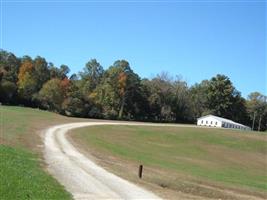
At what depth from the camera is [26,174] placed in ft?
59.2

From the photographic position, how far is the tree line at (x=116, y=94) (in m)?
106

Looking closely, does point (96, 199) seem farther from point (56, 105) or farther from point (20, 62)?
point (20, 62)

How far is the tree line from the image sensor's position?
348 feet

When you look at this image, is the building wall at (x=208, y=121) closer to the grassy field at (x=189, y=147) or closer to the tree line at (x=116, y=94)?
the tree line at (x=116, y=94)

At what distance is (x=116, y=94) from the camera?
120m

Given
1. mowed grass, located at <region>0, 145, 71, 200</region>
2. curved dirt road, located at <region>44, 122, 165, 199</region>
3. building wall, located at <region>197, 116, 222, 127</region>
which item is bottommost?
curved dirt road, located at <region>44, 122, 165, 199</region>

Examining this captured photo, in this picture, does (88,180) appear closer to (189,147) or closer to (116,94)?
(189,147)

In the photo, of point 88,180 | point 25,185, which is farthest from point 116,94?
point 25,185

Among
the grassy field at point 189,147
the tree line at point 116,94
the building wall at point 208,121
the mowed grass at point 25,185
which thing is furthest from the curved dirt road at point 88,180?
the building wall at point 208,121

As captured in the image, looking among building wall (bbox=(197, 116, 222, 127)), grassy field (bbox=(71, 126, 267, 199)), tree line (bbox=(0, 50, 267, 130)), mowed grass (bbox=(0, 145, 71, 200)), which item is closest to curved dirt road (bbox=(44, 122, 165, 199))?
mowed grass (bbox=(0, 145, 71, 200))

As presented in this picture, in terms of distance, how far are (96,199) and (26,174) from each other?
3241 millimetres

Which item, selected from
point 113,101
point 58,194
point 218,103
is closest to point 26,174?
point 58,194

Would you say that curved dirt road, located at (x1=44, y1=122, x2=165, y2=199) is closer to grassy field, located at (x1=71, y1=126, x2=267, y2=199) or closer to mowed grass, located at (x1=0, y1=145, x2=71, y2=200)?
mowed grass, located at (x1=0, y1=145, x2=71, y2=200)

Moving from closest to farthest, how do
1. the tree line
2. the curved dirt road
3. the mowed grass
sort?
the mowed grass
the curved dirt road
the tree line
